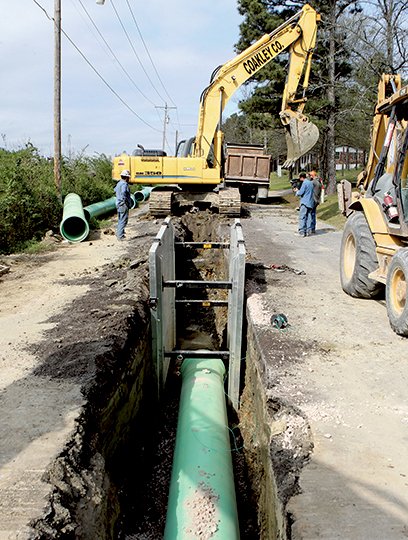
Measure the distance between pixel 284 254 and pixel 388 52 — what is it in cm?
907

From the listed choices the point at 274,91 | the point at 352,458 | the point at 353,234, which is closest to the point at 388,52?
the point at 274,91

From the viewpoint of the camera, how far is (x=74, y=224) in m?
12.9

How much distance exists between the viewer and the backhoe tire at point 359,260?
6.45 m

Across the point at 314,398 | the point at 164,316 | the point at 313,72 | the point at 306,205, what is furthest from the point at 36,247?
the point at 313,72

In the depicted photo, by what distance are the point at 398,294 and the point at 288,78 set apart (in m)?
10.4

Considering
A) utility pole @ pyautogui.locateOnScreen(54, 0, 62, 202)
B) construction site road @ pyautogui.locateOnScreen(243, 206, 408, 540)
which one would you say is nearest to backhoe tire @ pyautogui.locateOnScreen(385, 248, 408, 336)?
construction site road @ pyautogui.locateOnScreen(243, 206, 408, 540)

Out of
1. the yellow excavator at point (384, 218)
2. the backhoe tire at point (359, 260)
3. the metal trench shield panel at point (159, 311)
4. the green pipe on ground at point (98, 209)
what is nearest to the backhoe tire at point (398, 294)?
the yellow excavator at point (384, 218)

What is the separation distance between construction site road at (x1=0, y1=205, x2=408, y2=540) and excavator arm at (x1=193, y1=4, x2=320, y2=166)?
20.5 feet

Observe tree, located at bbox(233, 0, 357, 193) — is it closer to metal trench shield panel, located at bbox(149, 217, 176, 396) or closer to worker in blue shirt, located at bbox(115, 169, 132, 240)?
worker in blue shirt, located at bbox(115, 169, 132, 240)

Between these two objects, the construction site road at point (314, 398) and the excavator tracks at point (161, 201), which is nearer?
the construction site road at point (314, 398)

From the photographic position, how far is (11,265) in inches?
379

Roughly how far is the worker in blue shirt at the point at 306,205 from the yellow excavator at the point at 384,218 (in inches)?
174

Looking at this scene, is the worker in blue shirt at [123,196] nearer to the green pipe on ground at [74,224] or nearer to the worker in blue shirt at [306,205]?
the green pipe on ground at [74,224]

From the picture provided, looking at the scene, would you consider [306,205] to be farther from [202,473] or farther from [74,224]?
[202,473]
